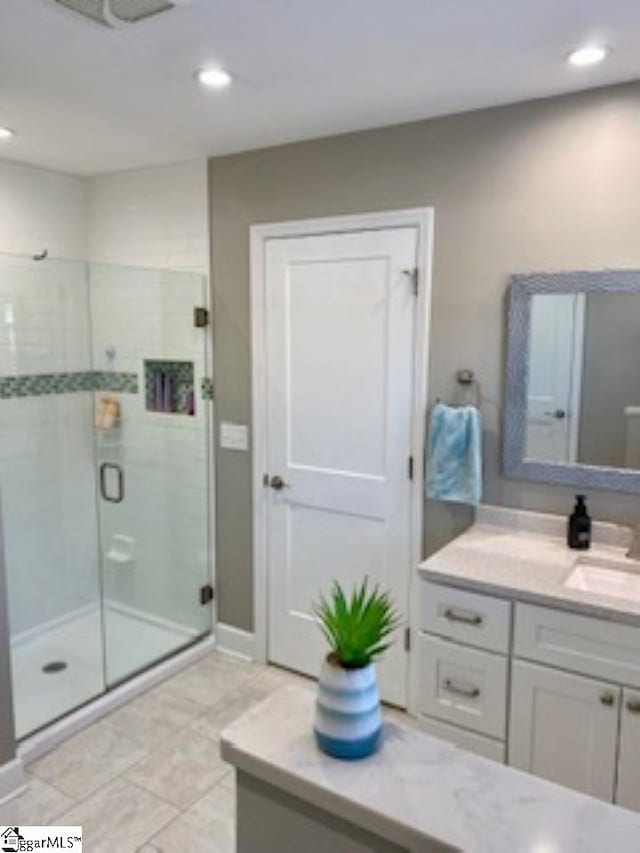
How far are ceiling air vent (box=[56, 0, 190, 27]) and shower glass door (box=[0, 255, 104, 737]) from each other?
69.9 inches

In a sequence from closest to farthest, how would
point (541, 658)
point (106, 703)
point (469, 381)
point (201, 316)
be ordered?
point (541, 658)
point (469, 381)
point (106, 703)
point (201, 316)

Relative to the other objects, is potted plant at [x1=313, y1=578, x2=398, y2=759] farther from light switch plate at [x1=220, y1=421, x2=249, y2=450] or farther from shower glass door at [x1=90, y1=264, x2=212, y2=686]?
shower glass door at [x1=90, y1=264, x2=212, y2=686]

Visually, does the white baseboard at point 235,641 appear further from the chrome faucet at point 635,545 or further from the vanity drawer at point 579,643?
the chrome faucet at point 635,545

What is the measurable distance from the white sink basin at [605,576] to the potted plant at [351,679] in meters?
1.27

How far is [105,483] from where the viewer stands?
3.51 meters

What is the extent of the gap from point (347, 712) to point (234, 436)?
2.37 metres

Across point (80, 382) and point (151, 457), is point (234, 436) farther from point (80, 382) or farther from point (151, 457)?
point (80, 382)

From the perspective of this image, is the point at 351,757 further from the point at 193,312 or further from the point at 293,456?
the point at 193,312

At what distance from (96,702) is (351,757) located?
2.26 meters

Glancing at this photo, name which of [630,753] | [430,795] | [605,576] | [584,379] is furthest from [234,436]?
[430,795]

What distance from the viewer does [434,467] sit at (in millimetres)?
2580

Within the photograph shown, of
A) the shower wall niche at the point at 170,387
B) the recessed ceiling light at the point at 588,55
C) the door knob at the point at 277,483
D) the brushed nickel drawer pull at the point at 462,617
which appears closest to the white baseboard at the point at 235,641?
the door knob at the point at 277,483

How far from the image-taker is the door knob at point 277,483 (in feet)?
10.2

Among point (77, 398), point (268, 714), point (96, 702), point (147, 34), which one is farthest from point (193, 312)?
point (268, 714)
